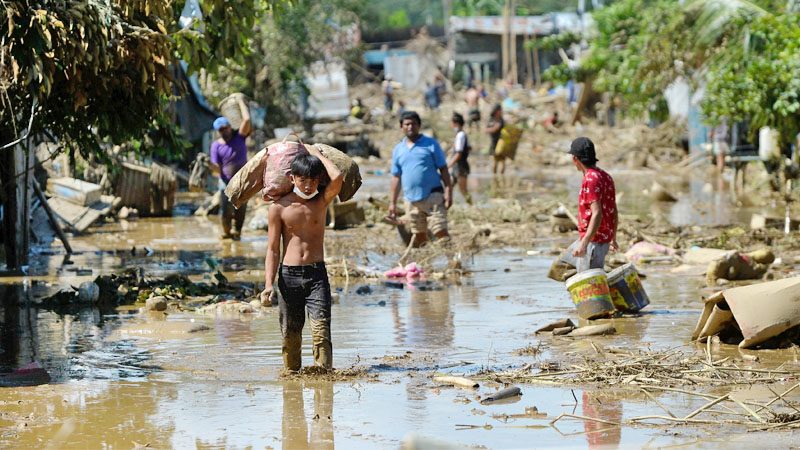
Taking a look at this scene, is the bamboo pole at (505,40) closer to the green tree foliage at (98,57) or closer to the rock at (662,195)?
the rock at (662,195)

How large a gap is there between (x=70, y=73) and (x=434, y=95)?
40.1 meters

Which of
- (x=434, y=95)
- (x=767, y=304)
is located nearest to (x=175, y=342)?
(x=767, y=304)

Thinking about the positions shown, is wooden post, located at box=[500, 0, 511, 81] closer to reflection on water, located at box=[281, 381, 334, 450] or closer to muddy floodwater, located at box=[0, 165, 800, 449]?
muddy floodwater, located at box=[0, 165, 800, 449]

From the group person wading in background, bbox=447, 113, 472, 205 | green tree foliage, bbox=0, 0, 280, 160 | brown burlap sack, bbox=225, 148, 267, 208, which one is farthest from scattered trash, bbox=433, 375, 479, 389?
person wading in background, bbox=447, 113, 472, 205

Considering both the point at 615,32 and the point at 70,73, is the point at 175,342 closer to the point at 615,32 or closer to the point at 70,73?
the point at 70,73

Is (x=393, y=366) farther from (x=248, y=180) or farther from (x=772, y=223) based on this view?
(x=772, y=223)

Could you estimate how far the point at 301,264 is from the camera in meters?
7.59

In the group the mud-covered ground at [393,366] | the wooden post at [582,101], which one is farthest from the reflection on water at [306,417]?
the wooden post at [582,101]

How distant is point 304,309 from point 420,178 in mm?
5450

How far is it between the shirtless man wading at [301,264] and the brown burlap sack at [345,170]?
0.19 meters

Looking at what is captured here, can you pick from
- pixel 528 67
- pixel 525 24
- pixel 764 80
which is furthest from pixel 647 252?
pixel 525 24

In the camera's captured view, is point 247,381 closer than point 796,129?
Yes

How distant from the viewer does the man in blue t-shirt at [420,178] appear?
1287cm

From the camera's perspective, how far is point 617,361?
Answer: 7.76m
